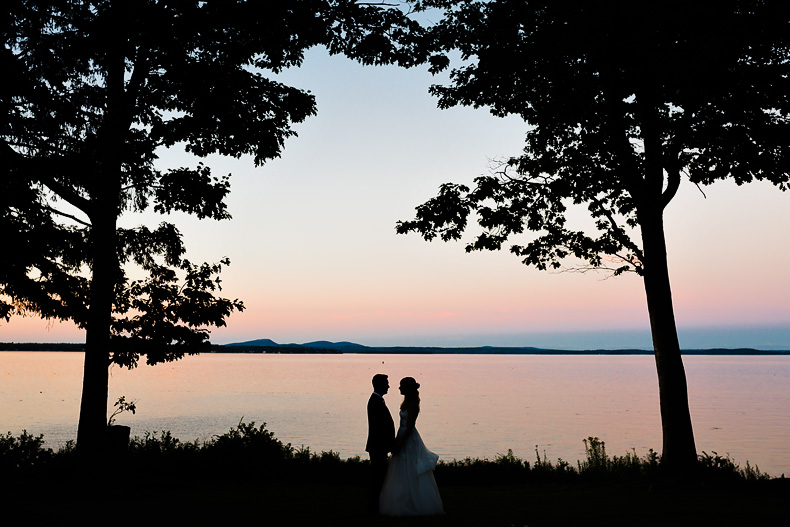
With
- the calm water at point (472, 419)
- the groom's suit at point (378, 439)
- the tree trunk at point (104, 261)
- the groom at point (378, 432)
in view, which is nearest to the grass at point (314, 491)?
the groom's suit at point (378, 439)

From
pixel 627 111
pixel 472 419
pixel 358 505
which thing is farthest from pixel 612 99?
pixel 472 419

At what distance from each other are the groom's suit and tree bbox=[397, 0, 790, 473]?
20.4 ft

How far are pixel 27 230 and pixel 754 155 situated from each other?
15126 mm

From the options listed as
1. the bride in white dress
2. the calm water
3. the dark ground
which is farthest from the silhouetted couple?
the calm water

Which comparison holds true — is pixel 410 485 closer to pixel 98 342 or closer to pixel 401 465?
pixel 401 465

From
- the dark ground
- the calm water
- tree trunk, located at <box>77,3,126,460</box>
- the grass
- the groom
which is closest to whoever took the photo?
the dark ground

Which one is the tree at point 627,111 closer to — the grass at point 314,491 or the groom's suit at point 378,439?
the grass at point 314,491

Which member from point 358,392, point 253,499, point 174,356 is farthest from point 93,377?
point 358,392

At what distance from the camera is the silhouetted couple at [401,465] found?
1161cm

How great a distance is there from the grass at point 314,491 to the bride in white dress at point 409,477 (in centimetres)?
32

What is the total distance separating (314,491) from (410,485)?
3.54 meters

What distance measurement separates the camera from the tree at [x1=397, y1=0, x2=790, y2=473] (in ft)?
48.0

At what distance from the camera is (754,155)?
1494cm

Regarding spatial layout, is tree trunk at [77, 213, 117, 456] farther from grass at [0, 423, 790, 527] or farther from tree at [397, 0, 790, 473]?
tree at [397, 0, 790, 473]
